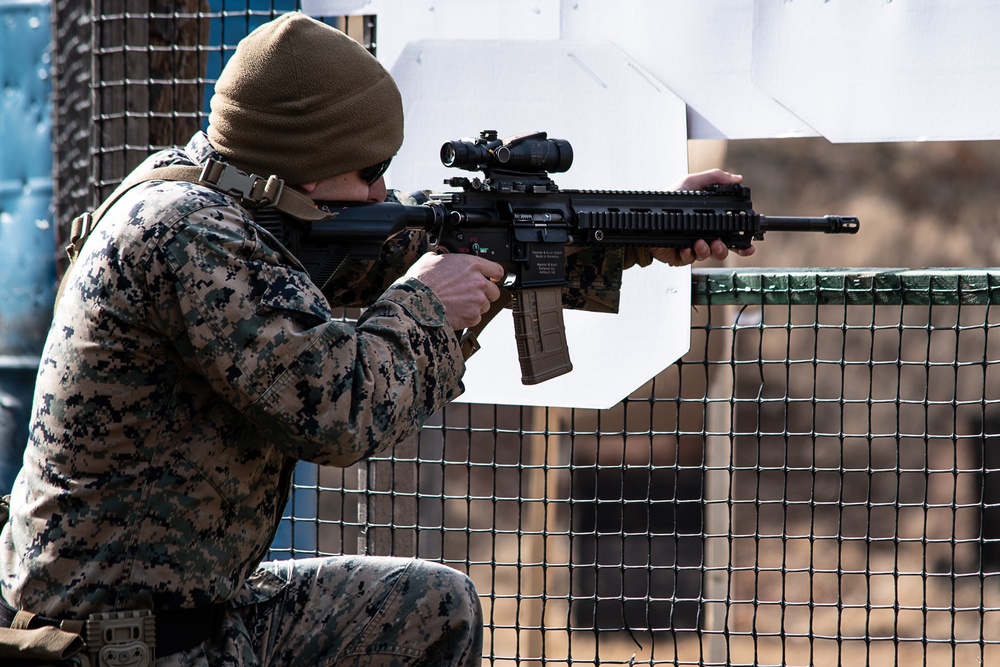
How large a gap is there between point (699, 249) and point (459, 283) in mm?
953

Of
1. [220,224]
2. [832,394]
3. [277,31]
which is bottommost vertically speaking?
[832,394]

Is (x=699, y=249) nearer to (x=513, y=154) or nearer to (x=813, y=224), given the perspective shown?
(x=813, y=224)

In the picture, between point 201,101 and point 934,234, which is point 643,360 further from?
point 934,234

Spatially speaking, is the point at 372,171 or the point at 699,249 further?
the point at 699,249

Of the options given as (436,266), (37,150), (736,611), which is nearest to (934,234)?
(736,611)

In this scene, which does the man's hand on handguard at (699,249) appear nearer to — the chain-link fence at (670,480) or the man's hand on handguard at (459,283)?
the chain-link fence at (670,480)

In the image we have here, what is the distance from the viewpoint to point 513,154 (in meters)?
2.91

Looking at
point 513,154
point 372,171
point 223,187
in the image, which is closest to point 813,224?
point 513,154

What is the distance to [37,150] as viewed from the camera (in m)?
4.46

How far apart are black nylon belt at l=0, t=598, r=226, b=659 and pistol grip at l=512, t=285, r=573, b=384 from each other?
1.09 m

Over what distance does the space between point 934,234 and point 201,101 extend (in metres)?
8.88

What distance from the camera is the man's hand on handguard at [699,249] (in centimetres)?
321

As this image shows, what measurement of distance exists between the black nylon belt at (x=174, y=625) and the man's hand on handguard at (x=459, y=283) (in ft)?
2.57

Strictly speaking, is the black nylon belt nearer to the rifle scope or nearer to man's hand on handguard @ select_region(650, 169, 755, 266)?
the rifle scope
